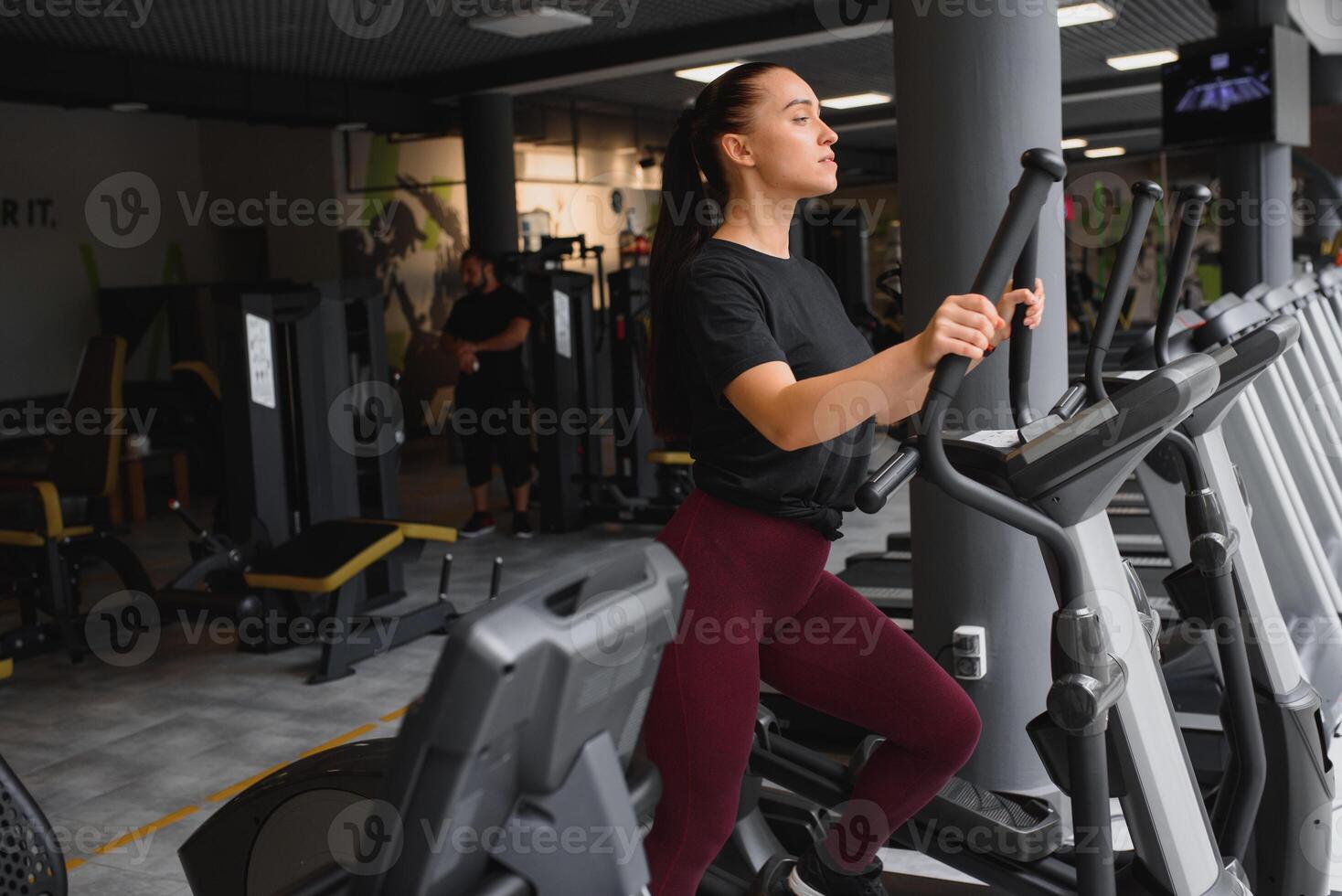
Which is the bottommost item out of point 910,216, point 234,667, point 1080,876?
point 234,667

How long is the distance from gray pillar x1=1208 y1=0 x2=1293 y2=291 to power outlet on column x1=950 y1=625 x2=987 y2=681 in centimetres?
588

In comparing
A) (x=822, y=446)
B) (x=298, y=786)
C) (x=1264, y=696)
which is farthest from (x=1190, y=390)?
(x=298, y=786)

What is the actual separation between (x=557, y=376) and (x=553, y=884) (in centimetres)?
602

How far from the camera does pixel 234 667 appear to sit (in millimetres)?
4574

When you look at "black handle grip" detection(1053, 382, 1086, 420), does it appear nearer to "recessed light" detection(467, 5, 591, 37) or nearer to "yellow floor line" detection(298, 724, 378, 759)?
"yellow floor line" detection(298, 724, 378, 759)

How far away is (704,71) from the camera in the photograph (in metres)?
9.65

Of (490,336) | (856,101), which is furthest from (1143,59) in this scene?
(490,336)

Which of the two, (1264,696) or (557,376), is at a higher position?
(557,376)

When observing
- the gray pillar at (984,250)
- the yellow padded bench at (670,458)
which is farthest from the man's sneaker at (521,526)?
the gray pillar at (984,250)

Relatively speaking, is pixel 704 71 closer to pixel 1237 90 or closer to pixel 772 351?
pixel 1237 90

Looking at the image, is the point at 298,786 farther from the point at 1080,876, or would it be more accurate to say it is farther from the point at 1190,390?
the point at 1190,390

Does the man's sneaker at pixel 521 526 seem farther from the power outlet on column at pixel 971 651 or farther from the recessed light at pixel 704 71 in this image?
the power outlet on column at pixel 971 651

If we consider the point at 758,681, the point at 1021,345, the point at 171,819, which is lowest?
the point at 171,819

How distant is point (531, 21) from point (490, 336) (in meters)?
1.95
